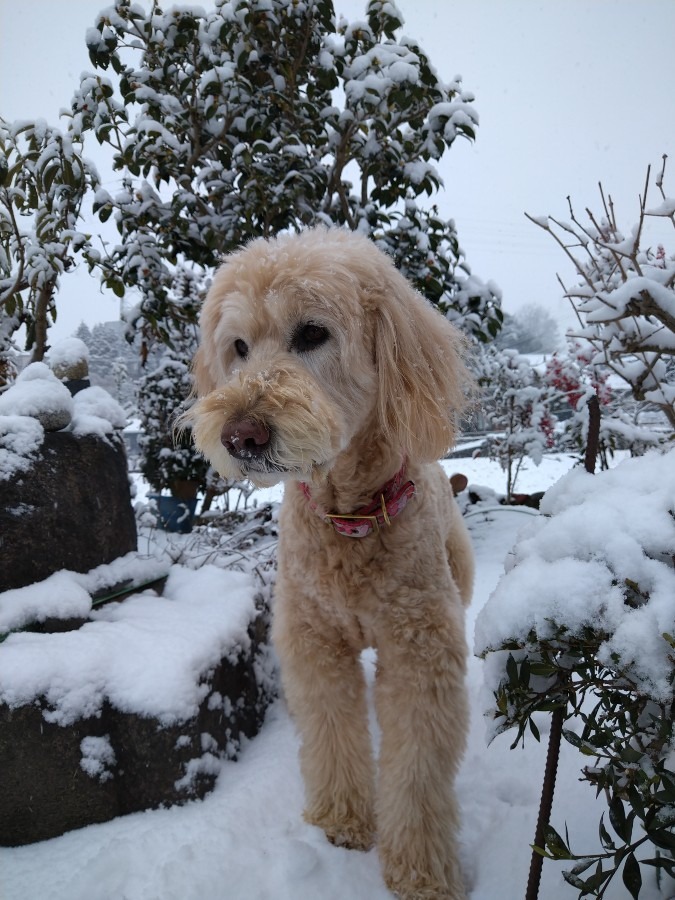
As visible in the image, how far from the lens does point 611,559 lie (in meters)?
0.85

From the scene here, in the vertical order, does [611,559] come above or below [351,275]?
below

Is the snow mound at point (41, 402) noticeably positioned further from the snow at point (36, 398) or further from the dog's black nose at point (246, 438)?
the dog's black nose at point (246, 438)

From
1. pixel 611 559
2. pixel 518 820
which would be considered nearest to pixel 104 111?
pixel 611 559

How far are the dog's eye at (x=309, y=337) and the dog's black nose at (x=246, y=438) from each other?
357 millimetres

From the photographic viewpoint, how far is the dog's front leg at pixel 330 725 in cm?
183

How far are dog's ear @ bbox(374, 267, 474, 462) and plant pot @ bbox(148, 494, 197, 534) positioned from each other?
326cm

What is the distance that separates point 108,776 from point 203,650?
469 mm

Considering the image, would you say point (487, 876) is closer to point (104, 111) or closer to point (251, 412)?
point (251, 412)

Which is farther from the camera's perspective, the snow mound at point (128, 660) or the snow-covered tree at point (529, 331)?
the snow-covered tree at point (529, 331)

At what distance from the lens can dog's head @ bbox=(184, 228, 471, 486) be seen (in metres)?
1.40

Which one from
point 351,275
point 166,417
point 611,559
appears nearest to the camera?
point 611,559

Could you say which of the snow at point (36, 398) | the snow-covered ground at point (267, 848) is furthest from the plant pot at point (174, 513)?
the snow-covered ground at point (267, 848)

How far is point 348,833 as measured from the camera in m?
1.84

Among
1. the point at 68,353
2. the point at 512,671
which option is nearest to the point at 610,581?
the point at 512,671
